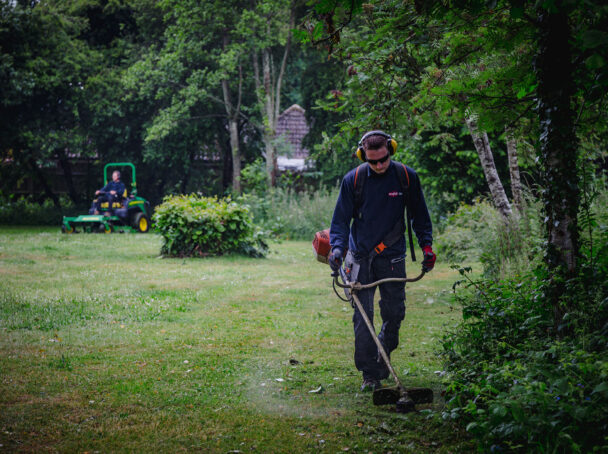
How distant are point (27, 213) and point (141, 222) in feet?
25.2

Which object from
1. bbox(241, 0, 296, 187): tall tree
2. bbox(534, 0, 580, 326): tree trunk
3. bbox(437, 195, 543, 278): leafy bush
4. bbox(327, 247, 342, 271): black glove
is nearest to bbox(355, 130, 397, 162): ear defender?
bbox(327, 247, 342, 271): black glove

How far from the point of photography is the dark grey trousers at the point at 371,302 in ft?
17.0

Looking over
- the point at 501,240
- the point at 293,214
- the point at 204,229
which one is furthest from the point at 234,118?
the point at 501,240

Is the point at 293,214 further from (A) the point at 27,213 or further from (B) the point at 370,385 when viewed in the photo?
(B) the point at 370,385

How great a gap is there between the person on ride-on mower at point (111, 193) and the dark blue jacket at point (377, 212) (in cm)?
1697

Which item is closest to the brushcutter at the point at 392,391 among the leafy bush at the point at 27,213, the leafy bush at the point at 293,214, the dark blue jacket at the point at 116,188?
the leafy bush at the point at 293,214

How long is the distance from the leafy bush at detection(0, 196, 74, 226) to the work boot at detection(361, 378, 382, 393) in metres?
24.2

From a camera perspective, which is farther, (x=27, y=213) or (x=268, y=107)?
(x=27, y=213)

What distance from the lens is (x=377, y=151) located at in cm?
504

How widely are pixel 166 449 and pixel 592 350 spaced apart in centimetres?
280

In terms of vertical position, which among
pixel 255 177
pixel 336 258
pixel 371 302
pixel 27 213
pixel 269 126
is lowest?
pixel 371 302

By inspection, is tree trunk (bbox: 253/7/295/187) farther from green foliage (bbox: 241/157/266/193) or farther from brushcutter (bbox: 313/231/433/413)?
brushcutter (bbox: 313/231/433/413)

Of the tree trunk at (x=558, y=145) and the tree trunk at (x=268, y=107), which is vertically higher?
the tree trunk at (x=268, y=107)

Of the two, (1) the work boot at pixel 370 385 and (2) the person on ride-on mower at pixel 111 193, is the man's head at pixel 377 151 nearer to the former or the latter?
(1) the work boot at pixel 370 385
